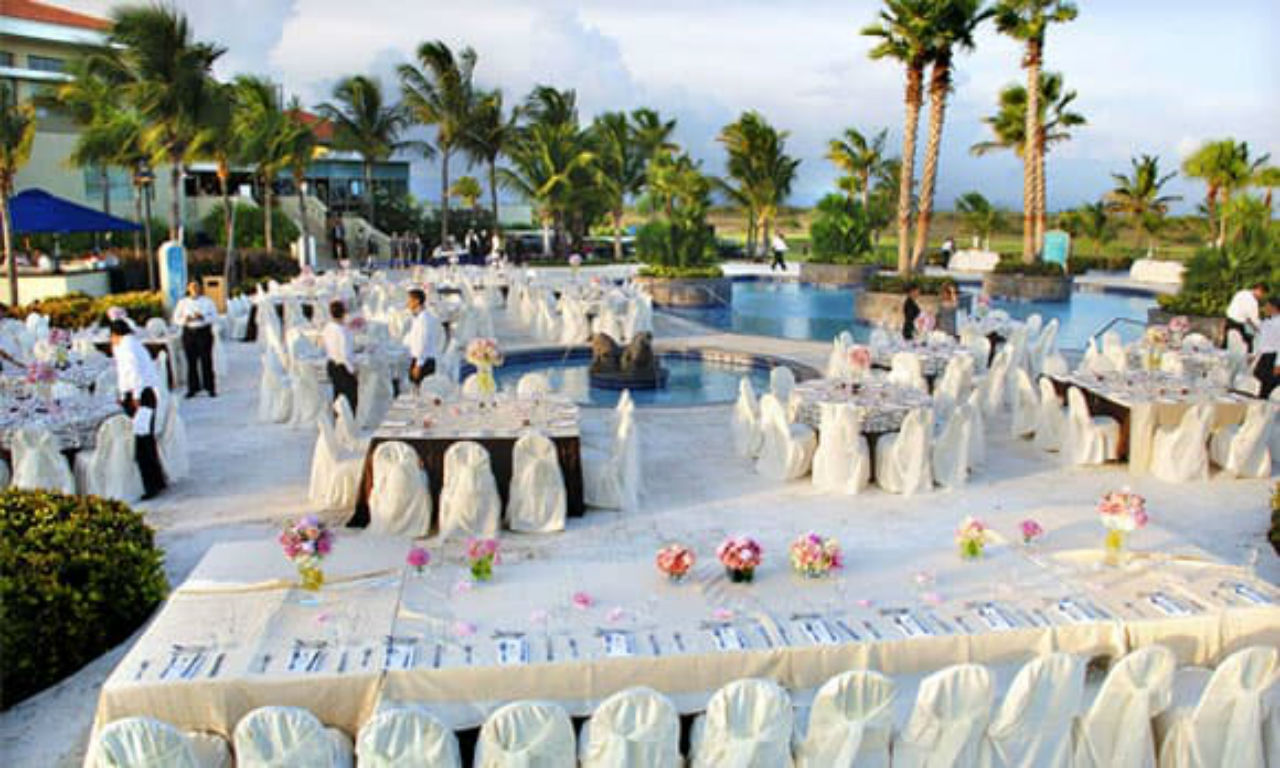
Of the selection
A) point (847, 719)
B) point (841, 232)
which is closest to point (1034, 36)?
point (841, 232)

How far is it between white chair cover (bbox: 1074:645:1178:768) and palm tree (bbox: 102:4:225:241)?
20121 millimetres

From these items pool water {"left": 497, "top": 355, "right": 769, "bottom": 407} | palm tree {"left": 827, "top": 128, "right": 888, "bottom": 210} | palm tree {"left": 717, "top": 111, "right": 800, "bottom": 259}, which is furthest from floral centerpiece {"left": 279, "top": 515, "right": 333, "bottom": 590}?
palm tree {"left": 827, "top": 128, "right": 888, "bottom": 210}

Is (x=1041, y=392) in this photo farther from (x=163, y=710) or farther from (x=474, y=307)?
(x=474, y=307)

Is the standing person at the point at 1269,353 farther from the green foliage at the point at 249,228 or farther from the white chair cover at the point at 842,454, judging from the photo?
the green foliage at the point at 249,228

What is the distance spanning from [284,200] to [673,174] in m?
16.4

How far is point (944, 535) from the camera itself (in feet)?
26.9

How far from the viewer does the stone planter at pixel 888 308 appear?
69.2 ft

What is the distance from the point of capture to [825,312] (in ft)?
85.7

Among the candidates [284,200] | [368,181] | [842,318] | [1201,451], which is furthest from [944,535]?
[284,200]

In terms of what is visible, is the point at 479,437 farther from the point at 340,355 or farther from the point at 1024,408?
the point at 1024,408

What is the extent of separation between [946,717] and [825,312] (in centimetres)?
2249

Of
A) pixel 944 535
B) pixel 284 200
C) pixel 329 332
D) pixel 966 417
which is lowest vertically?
pixel 944 535

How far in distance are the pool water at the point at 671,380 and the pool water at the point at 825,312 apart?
4495mm

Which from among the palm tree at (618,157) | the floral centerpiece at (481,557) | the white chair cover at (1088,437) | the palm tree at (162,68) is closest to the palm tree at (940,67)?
the palm tree at (618,157)
